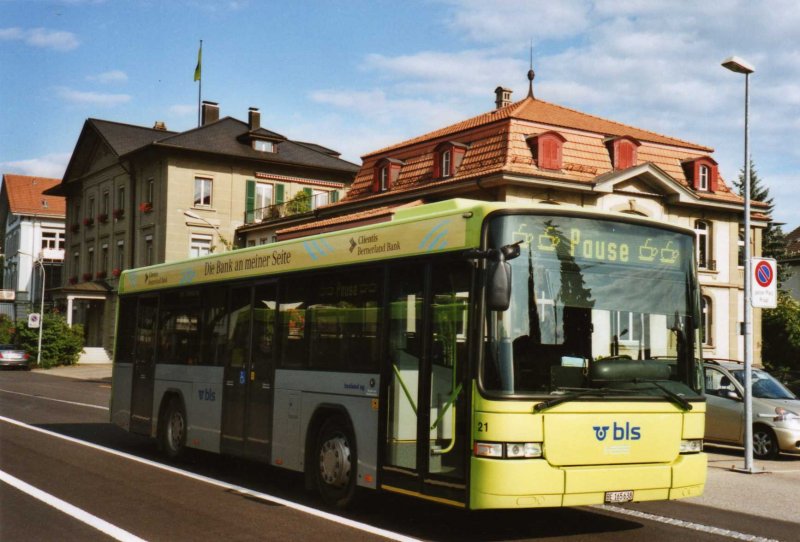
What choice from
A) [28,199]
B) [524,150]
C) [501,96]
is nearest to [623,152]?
[524,150]

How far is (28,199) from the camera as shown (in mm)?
97312

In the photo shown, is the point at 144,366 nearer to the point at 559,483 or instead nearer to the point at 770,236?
the point at 559,483

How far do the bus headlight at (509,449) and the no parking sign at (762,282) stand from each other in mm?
8054

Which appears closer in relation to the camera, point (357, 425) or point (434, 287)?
point (434, 287)

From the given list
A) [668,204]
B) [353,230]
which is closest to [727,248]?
[668,204]

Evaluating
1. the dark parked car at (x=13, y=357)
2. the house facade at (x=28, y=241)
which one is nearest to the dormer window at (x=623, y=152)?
the dark parked car at (x=13, y=357)

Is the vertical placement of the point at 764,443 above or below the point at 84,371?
above

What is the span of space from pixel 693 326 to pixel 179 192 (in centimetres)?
4847

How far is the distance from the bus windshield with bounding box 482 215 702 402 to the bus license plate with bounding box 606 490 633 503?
2.72ft

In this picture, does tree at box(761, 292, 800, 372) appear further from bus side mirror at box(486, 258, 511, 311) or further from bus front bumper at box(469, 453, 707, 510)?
bus side mirror at box(486, 258, 511, 311)

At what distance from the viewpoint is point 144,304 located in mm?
15773

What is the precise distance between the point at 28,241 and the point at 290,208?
48.4m

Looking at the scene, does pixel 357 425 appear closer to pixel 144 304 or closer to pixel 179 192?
pixel 144 304

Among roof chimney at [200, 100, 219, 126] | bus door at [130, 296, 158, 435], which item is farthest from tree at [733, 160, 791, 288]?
bus door at [130, 296, 158, 435]
